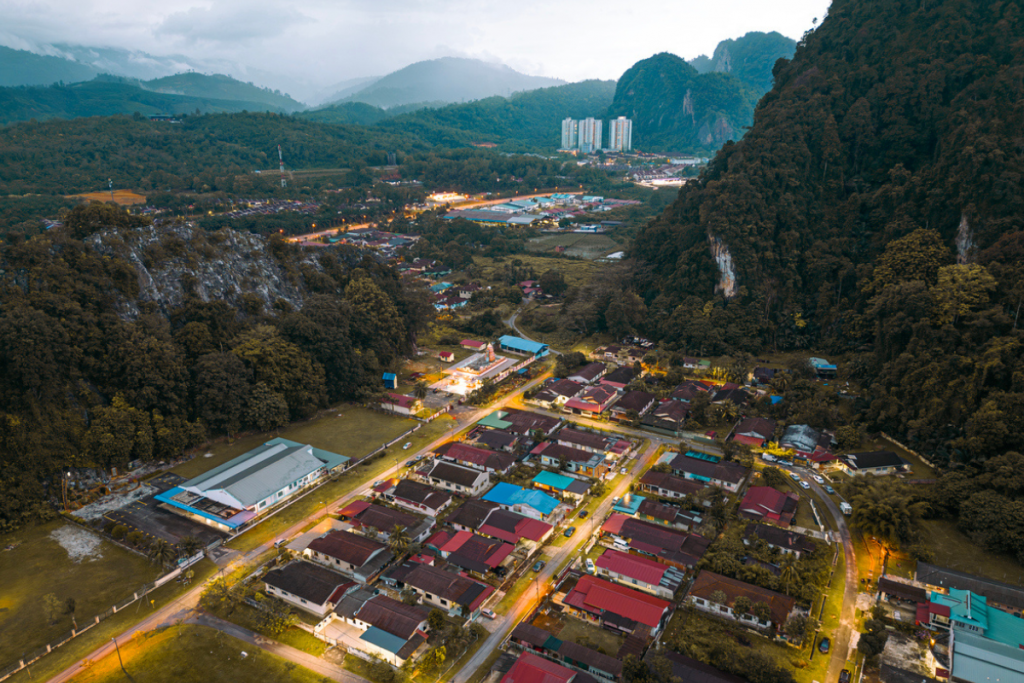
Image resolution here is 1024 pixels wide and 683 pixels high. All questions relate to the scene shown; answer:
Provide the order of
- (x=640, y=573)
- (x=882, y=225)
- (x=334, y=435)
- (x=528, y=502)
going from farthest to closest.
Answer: (x=882, y=225) → (x=334, y=435) → (x=528, y=502) → (x=640, y=573)

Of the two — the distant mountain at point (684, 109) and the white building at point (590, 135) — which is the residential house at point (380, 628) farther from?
the distant mountain at point (684, 109)

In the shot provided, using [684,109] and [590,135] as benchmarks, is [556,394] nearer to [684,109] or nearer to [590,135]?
[590,135]

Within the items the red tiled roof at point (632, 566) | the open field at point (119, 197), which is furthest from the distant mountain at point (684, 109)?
the red tiled roof at point (632, 566)

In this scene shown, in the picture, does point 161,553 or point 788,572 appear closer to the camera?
point 788,572

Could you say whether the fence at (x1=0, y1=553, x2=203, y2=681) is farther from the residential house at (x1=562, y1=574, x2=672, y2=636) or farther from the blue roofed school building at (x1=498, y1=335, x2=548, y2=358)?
the blue roofed school building at (x1=498, y1=335, x2=548, y2=358)

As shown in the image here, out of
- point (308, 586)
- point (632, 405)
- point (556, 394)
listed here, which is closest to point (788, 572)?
point (632, 405)

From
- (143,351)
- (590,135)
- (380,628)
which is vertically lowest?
(380,628)

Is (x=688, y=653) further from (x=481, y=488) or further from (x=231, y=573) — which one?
(x=231, y=573)
